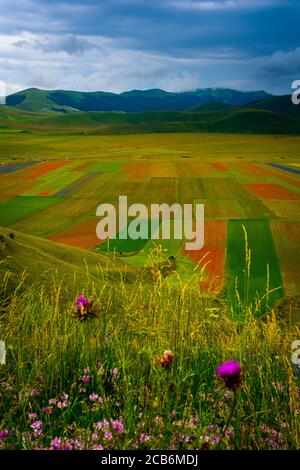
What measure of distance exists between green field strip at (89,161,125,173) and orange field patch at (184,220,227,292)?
44948mm

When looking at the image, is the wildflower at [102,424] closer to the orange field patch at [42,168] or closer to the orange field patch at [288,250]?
the orange field patch at [288,250]

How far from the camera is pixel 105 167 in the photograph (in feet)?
308

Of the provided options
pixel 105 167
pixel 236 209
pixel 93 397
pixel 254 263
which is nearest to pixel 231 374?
pixel 93 397

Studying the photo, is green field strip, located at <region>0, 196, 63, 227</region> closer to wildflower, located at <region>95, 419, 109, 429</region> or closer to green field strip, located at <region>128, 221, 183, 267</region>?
green field strip, located at <region>128, 221, 183, 267</region>

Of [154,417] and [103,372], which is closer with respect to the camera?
[154,417]

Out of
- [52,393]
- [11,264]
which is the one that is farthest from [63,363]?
[11,264]

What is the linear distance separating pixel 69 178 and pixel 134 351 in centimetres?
7498

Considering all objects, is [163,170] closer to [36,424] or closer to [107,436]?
[36,424]

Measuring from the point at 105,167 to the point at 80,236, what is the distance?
54448mm

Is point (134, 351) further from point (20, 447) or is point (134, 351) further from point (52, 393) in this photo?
point (20, 447)

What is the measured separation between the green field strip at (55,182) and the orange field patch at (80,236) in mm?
21695

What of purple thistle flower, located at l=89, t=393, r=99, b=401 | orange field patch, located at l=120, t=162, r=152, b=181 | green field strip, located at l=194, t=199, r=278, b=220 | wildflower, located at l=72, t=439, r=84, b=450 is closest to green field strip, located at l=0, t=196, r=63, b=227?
green field strip, located at l=194, t=199, r=278, b=220

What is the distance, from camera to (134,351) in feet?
18.4

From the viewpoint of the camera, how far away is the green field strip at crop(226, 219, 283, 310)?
2669 cm
